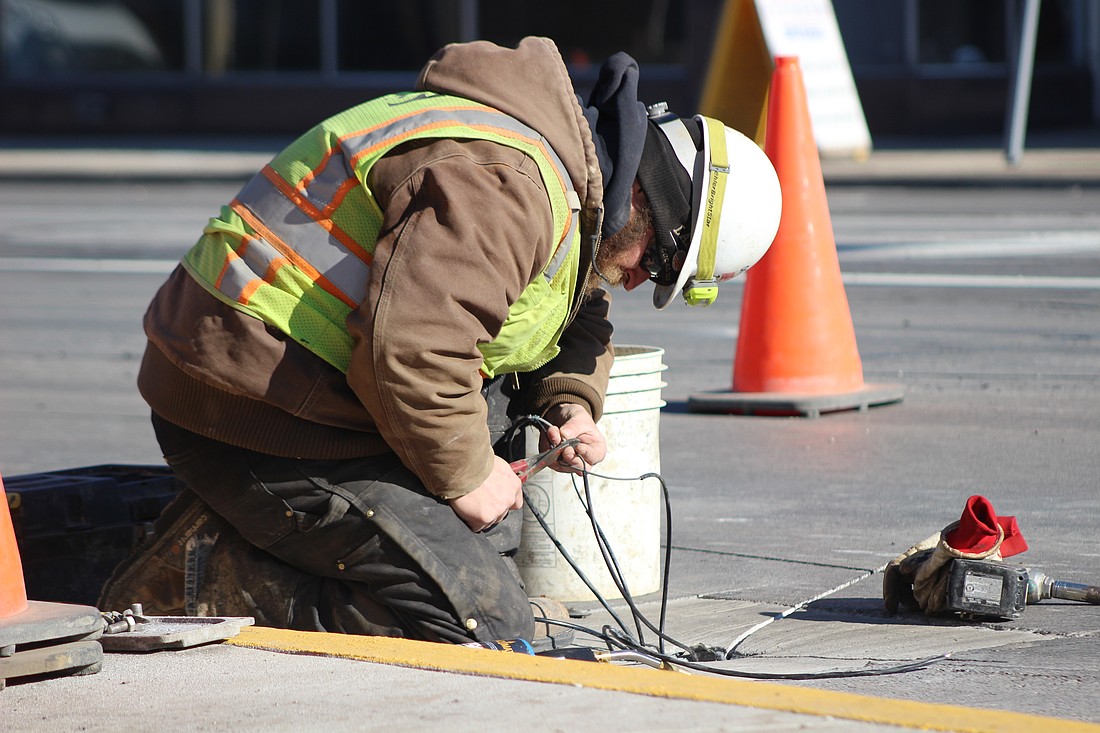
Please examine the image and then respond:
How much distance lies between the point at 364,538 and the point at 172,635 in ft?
1.92

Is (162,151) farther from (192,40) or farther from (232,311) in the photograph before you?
(232,311)

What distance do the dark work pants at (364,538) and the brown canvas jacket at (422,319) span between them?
74 millimetres

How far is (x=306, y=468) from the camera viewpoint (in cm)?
396

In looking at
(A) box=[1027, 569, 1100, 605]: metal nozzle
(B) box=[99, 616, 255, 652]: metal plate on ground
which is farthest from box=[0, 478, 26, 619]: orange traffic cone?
(A) box=[1027, 569, 1100, 605]: metal nozzle

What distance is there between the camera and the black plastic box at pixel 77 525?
4582 mm

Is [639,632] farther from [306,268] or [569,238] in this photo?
[306,268]

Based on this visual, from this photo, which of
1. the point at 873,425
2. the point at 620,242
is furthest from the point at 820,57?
the point at 620,242

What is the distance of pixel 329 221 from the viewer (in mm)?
3785

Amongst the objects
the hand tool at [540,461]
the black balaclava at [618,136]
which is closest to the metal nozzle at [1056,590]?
the hand tool at [540,461]

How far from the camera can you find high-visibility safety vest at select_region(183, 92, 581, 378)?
3736mm

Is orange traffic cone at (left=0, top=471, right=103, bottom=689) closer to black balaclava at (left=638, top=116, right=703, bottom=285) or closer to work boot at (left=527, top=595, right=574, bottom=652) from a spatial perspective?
work boot at (left=527, top=595, right=574, bottom=652)

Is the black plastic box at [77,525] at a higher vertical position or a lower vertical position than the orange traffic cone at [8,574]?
lower

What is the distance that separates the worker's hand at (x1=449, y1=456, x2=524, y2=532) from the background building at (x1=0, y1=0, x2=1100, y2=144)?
20384 millimetres

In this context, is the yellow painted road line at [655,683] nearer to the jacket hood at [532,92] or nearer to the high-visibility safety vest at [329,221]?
the high-visibility safety vest at [329,221]
